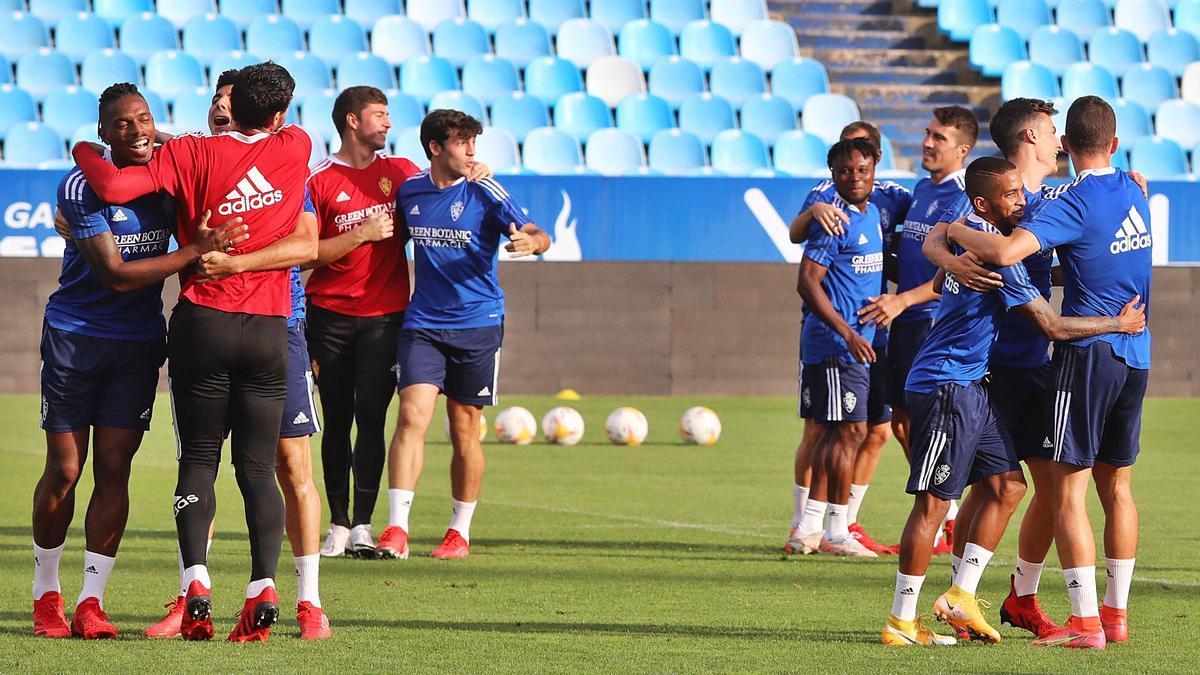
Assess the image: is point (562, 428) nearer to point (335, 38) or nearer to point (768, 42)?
point (335, 38)

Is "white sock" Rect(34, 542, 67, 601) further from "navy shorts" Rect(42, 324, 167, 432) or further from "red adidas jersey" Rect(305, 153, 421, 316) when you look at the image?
"red adidas jersey" Rect(305, 153, 421, 316)

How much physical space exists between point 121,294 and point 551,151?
45.2 feet

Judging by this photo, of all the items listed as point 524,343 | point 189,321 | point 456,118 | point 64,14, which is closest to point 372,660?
point 189,321

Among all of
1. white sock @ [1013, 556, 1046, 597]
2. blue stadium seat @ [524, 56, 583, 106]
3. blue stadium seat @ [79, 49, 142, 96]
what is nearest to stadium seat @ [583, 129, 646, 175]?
blue stadium seat @ [524, 56, 583, 106]

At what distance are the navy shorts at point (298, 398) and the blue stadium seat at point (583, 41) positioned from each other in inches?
575

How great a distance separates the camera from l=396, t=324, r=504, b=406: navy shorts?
27.2 feet

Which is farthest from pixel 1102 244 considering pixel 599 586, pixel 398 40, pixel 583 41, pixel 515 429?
pixel 583 41

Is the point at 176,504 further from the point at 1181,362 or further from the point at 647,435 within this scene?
the point at 1181,362

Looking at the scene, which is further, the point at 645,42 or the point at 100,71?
the point at 645,42

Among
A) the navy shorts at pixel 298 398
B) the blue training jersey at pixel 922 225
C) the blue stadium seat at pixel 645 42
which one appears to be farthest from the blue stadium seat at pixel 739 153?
the navy shorts at pixel 298 398

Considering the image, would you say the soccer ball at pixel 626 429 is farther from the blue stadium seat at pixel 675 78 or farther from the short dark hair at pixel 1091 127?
the short dark hair at pixel 1091 127

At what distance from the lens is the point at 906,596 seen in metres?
5.68

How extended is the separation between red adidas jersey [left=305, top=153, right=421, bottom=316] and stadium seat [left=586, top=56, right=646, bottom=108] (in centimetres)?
1241

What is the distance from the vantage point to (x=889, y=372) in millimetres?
8594
